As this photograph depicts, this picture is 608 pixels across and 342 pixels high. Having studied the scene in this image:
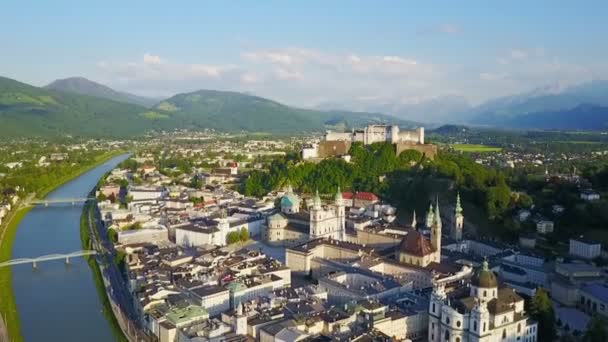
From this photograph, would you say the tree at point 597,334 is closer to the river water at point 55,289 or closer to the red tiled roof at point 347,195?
the river water at point 55,289

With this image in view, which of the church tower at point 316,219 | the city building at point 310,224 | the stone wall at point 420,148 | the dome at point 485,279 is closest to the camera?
the dome at point 485,279

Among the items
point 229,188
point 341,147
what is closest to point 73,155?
point 229,188

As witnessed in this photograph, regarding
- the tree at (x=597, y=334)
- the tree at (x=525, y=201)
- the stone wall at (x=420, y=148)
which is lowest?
the tree at (x=597, y=334)

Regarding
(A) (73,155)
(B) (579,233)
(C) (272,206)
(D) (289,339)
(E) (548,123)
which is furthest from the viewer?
(E) (548,123)

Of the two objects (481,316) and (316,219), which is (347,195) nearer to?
(316,219)

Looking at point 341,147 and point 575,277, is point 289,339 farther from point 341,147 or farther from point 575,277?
point 341,147

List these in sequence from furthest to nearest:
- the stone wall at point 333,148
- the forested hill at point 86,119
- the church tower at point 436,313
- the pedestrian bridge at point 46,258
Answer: the forested hill at point 86,119 < the stone wall at point 333,148 < the pedestrian bridge at point 46,258 < the church tower at point 436,313

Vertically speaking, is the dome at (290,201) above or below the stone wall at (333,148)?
below

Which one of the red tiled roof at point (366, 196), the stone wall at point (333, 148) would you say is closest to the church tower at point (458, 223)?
the red tiled roof at point (366, 196)
